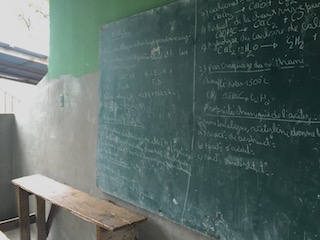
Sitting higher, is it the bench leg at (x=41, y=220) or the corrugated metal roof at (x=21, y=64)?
the corrugated metal roof at (x=21, y=64)

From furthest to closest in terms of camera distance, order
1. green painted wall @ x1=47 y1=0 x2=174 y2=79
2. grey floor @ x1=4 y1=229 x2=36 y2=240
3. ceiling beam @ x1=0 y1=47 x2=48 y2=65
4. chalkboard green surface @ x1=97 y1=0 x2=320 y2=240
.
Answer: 1. ceiling beam @ x1=0 y1=47 x2=48 y2=65
2. grey floor @ x1=4 y1=229 x2=36 y2=240
3. green painted wall @ x1=47 y1=0 x2=174 y2=79
4. chalkboard green surface @ x1=97 y1=0 x2=320 y2=240

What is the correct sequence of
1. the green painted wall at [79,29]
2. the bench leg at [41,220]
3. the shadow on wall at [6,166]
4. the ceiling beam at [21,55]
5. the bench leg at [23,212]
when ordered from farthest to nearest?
the ceiling beam at [21,55]
the shadow on wall at [6,166]
the bench leg at [41,220]
the bench leg at [23,212]
the green painted wall at [79,29]

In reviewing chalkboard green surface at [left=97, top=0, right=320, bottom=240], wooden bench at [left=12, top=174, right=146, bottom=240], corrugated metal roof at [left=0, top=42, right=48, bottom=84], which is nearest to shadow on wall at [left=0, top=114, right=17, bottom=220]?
wooden bench at [left=12, top=174, right=146, bottom=240]

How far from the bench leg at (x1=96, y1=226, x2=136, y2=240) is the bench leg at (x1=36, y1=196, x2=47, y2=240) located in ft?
5.03

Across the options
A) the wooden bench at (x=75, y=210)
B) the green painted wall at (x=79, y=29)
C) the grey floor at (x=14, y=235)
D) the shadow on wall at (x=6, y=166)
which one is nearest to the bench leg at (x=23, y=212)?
the wooden bench at (x=75, y=210)

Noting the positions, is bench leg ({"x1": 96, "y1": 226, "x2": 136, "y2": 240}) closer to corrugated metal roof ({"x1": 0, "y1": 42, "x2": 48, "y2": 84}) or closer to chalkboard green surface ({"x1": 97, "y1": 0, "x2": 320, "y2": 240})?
chalkboard green surface ({"x1": 97, "y1": 0, "x2": 320, "y2": 240})

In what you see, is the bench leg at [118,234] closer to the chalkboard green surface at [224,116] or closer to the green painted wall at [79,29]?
the chalkboard green surface at [224,116]

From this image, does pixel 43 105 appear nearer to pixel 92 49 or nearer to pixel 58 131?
pixel 58 131

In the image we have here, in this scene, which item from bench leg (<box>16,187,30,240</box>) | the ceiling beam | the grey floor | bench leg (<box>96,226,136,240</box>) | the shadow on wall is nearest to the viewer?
bench leg (<box>96,226,136,240</box>)

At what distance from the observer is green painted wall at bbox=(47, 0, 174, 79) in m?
2.52

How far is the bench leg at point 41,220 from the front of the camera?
336 centimetres

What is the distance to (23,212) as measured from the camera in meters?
3.25

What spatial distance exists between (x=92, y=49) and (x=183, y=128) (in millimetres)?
1374

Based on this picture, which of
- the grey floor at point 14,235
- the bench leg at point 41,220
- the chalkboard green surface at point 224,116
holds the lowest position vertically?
the grey floor at point 14,235
